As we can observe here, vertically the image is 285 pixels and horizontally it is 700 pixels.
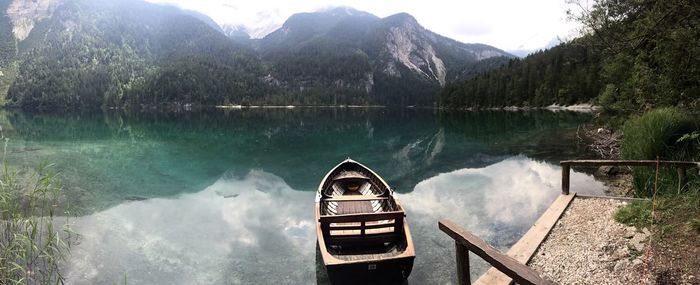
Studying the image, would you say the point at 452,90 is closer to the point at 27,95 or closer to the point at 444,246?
the point at 444,246

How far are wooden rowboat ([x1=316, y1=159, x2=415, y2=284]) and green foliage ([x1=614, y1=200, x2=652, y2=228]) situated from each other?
16.5 feet

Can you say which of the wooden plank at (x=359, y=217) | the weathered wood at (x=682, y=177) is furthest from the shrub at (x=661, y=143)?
the wooden plank at (x=359, y=217)

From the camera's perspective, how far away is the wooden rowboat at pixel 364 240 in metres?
8.87

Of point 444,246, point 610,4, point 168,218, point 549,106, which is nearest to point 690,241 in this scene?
point 444,246

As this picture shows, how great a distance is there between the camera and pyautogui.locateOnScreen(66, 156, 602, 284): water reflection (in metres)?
10.9

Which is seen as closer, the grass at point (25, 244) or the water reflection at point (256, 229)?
the grass at point (25, 244)

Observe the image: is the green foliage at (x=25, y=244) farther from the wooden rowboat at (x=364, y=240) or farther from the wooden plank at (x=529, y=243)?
the wooden plank at (x=529, y=243)

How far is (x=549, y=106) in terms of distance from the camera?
102000mm

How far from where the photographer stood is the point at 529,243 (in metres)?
9.29

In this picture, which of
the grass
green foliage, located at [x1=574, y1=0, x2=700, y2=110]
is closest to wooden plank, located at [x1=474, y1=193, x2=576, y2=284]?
green foliage, located at [x1=574, y1=0, x2=700, y2=110]

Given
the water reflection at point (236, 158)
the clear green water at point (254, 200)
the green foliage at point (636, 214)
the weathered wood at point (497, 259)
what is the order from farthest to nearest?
the water reflection at point (236, 158) < the clear green water at point (254, 200) < the green foliage at point (636, 214) < the weathered wood at point (497, 259)

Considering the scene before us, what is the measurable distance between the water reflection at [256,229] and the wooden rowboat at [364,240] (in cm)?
115

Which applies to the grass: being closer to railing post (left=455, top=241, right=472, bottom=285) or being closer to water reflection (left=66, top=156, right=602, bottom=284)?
water reflection (left=66, top=156, right=602, bottom=284)

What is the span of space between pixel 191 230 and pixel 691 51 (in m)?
16.8
